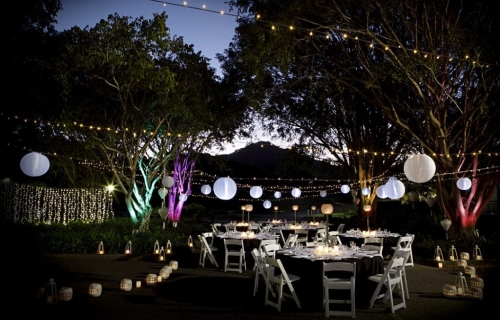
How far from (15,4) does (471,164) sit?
12286 mm

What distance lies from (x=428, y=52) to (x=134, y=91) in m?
8.12

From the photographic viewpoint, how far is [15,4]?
9.05m

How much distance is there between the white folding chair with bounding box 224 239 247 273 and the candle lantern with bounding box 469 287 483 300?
4231 mm

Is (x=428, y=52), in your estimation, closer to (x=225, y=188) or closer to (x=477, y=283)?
(x=477, y=283)

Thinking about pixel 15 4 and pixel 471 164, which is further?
pixel 471 164

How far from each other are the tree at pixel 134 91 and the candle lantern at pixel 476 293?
7653 millimetres

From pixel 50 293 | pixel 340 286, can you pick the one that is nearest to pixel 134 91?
pixel 50 293

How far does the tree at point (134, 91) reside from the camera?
952 cm

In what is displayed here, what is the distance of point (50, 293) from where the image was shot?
555 centimetres

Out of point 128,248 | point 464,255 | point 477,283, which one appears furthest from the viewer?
point 128,248

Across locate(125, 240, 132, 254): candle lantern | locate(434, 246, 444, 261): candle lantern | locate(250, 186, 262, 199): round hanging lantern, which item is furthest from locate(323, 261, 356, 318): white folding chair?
locate(250, 186, 262, 199): round hanging lantern

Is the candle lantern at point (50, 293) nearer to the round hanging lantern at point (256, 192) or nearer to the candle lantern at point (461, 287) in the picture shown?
the candle lantern at point (461, 287)

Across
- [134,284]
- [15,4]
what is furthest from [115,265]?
[15,4]

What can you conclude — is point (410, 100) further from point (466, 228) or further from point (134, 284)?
point (134, 284)
